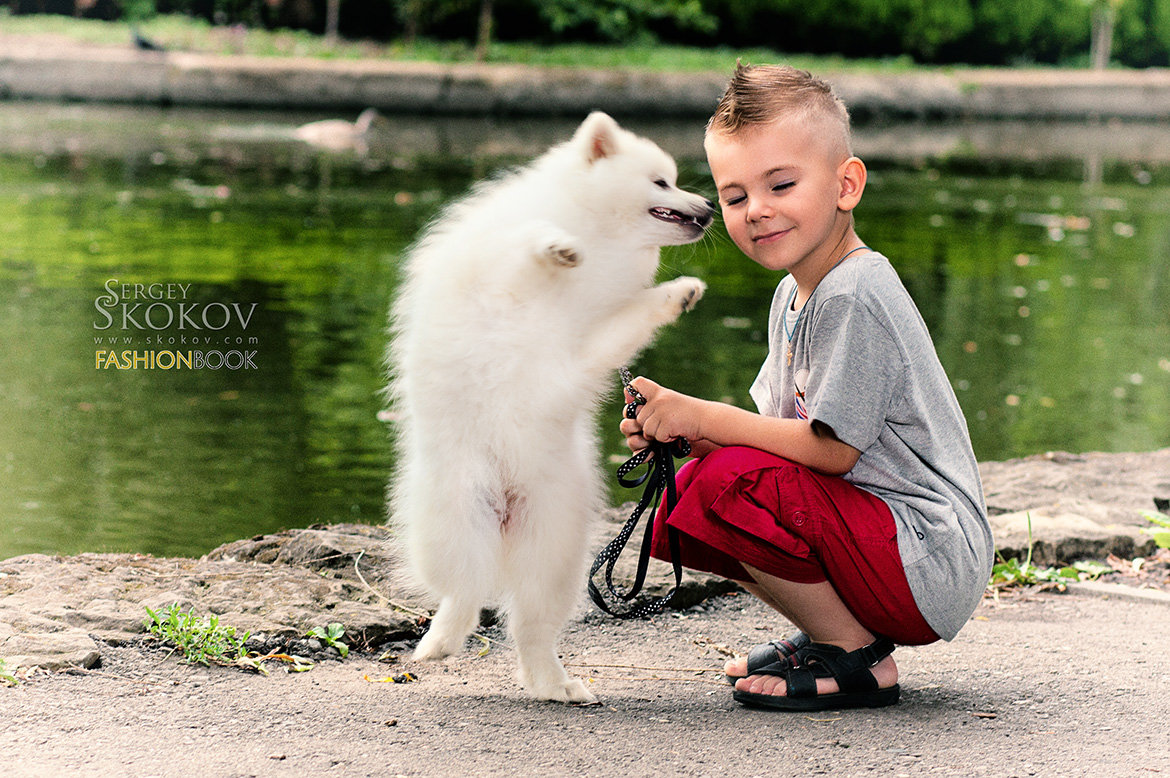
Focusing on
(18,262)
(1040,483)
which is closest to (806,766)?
(1040,483)

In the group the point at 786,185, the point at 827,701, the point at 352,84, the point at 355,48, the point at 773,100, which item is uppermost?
the point at 355,48

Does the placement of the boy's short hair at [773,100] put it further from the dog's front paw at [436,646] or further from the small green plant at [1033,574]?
the small green plant at [1033,574]

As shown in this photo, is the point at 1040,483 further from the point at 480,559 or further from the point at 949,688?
the point at 480,559

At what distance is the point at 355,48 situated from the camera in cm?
2241

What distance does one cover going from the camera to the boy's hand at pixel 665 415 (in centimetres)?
252

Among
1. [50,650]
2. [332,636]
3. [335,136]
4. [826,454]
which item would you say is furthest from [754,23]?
[50,650]

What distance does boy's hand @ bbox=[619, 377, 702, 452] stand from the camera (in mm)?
2520

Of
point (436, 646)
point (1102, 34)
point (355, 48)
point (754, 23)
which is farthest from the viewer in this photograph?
point (1102, 34)

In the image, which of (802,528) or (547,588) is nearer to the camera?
(802,528)

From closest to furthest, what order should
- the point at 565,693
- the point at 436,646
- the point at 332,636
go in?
the point at 565,693 → the point at 436,646 → the point at 332,636

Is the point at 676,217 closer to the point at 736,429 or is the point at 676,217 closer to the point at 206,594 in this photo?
the point at 736,429

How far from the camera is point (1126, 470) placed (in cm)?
460

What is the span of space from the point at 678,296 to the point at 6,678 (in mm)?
1667

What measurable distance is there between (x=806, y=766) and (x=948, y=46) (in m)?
29.0
